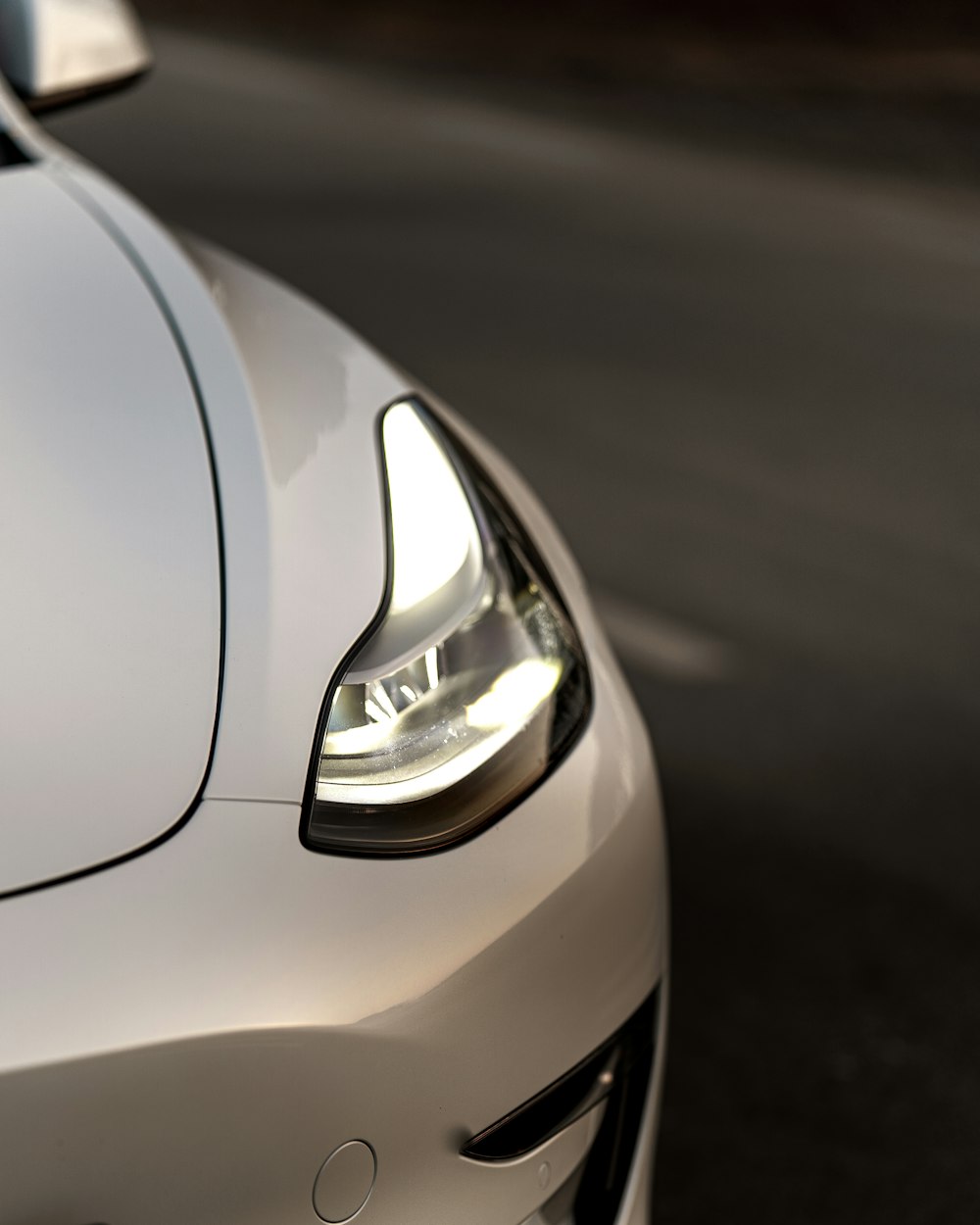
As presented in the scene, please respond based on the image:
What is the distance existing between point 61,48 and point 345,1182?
1.83 m

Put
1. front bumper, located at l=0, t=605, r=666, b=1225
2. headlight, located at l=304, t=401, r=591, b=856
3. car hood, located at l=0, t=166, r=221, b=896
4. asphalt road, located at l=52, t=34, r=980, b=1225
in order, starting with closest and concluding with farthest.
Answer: front bumper, located at l=0, t=605, r=666, b=1225 → car hood, located at l=0, t=166, r=221, b=896 → headlight, located at l=304, t=401, r=591, b=856 → asphalt road, located at l=52, t=34, r=980, b=1225

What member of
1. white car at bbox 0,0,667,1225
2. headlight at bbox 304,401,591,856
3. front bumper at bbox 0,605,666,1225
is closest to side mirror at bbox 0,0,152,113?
white car at bbox 0,0,667,1225

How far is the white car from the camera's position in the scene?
1.17 metres

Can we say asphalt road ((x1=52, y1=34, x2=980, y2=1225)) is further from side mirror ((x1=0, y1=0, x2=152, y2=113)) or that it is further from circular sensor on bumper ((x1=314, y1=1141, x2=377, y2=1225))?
side mirror ((x1=0, y1=0, x2=152, y2=113))

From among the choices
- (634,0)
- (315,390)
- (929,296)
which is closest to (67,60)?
→ (315,390)

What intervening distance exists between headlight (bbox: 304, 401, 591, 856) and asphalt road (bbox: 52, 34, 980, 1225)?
2.99 ft

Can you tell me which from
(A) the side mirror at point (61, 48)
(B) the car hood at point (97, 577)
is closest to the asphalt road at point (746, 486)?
(B) the car hood at point (97, 577)

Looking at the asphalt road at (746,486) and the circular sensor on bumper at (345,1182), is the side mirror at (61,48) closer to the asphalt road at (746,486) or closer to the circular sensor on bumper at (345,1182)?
the asphalt road at (746,486)

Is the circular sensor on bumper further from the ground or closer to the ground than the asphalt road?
further from the ground

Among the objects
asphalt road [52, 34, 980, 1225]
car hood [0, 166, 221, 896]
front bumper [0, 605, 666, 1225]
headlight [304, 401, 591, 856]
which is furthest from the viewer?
asphalt road [52, 34, 980, 1225]

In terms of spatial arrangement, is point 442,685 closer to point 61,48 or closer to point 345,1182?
point 345,1182

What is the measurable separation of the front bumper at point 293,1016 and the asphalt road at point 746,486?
33.7 inches

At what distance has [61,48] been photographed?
245 cm

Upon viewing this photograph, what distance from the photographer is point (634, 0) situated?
11.7 m
